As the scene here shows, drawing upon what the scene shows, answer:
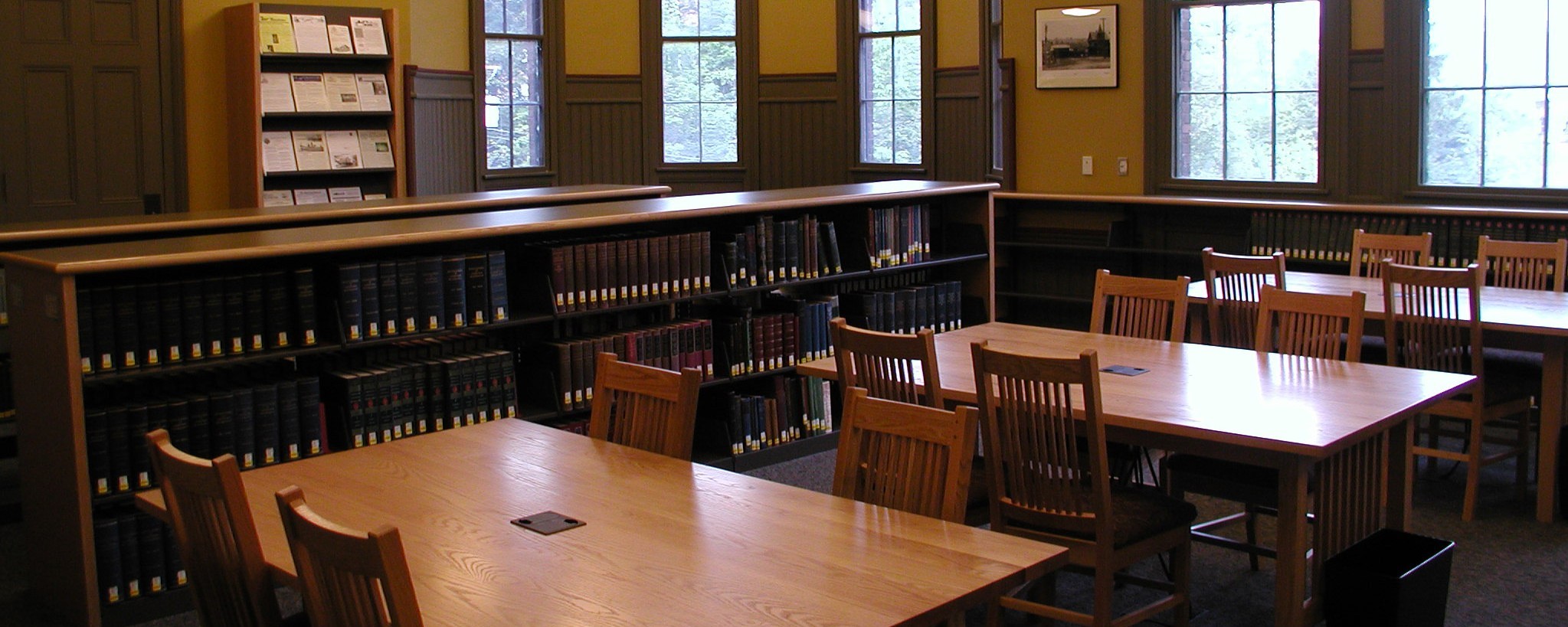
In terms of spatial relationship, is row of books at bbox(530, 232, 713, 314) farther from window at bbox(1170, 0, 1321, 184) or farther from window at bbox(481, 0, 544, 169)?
window at bbox(481, 0, 544, 169)

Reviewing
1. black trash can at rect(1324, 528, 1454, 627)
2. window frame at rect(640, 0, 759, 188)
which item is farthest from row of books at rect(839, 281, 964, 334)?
window frame at rect(640, 0, 759, 188)

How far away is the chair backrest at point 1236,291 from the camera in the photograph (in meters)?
5.31

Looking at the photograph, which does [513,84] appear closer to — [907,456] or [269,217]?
[269,217]

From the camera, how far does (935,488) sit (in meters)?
2.76

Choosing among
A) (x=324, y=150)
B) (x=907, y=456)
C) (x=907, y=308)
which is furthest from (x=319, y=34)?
(x=907, y=456)

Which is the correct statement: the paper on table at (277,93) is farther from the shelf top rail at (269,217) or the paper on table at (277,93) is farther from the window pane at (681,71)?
the window pane at (681,71)

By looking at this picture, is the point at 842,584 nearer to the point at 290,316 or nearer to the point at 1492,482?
the point at 290,316

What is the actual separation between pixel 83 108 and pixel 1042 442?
6.81 m

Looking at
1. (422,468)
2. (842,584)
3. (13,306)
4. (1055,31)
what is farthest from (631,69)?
(842,584)

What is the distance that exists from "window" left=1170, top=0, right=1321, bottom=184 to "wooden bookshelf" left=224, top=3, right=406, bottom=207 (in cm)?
517

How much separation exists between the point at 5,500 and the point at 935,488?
4345 millimetres

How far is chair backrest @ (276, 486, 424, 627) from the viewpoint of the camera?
6.28 feet

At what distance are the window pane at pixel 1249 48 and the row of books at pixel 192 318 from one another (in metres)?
6.19

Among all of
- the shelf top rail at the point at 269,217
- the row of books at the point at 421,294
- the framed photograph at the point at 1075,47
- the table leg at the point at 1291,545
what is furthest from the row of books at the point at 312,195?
the table leg at the point at 1291,545
